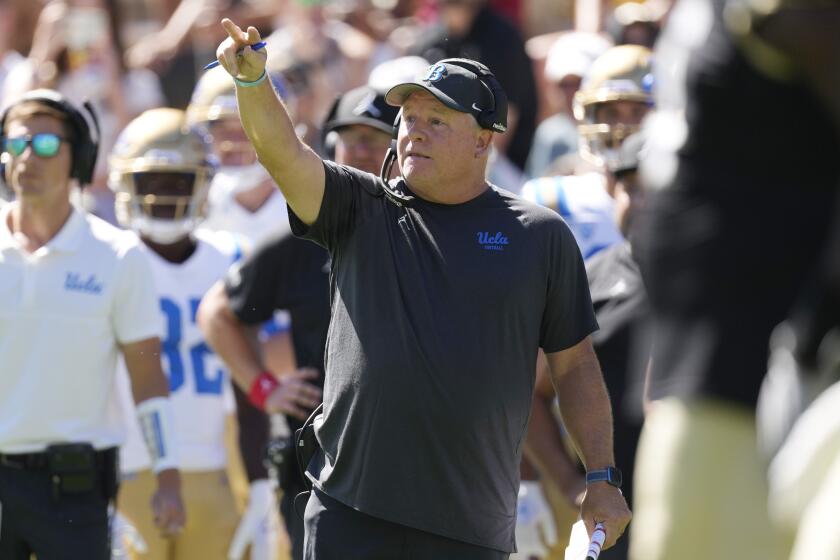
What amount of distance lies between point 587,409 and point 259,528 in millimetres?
3092

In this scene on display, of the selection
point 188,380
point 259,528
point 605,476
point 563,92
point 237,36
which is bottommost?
point 259,528

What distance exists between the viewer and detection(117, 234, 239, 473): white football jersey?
798cm

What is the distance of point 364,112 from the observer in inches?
269

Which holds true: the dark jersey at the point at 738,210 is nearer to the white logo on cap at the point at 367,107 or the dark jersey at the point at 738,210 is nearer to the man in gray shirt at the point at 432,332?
the man in gray shirt at the point at 432,332

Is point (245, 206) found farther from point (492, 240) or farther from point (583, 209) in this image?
point (492, 240)

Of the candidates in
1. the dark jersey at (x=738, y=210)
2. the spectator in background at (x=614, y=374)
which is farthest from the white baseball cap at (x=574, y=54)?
the dark jersey at (x=738, y=210)

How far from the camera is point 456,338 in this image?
194 inches

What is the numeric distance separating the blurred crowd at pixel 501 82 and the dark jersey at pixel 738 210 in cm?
241

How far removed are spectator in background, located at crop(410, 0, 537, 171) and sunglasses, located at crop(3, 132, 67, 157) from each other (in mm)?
4027

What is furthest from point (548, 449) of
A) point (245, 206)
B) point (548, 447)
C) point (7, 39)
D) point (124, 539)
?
point (7, 39)

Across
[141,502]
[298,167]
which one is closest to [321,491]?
[298,167]

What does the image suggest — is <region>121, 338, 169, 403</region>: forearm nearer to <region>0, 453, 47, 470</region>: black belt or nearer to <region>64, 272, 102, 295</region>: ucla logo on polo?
<region>64, 272, 102, 295</region>: ucla logo on polo

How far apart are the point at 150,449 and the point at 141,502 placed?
1.22m

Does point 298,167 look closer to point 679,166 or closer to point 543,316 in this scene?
point 543,316
